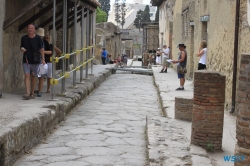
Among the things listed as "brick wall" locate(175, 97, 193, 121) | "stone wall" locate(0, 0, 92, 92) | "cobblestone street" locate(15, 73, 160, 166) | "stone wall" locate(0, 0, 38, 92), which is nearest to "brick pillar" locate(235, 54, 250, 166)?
"cobblestone street" locate(15, 73, 160, 166)

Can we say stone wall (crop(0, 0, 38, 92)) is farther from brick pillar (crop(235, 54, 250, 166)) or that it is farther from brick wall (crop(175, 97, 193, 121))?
brick pillar (crop(235, 54, 250, 166))

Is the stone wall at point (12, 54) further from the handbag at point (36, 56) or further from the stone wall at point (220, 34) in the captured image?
the stone wall at point (220, 34)

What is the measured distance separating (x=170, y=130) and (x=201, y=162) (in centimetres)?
176

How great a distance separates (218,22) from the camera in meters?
10.2

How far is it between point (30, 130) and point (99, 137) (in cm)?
127

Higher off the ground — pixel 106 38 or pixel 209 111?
pixel 106 38

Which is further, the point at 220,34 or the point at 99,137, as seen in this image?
the point at 220,34

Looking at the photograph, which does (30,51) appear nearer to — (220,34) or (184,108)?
(184,108)

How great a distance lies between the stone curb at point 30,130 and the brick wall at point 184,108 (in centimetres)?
207

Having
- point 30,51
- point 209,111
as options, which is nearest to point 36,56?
point 30,51

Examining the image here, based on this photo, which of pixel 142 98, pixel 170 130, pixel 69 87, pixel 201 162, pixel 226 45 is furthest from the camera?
pixel 142 98

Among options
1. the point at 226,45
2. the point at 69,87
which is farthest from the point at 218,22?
the point at 69,87

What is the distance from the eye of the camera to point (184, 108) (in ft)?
25.5

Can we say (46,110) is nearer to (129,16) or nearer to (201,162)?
(201,162)
